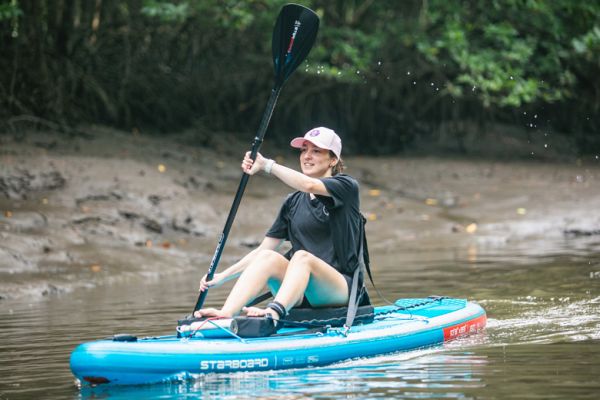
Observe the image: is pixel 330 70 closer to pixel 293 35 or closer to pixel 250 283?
pixel 293 35

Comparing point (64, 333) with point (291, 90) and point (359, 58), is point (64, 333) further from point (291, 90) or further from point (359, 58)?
point (291, 90)

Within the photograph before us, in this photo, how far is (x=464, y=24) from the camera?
16.5 m

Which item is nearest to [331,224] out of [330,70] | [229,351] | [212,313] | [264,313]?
[264,313]

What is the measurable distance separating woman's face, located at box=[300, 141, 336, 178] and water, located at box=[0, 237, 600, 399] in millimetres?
1122

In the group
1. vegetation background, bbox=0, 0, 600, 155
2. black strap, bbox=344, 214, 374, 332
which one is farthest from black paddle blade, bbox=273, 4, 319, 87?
vegetation background, bbox=0, 0, 600, 155

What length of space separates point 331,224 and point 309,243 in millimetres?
210

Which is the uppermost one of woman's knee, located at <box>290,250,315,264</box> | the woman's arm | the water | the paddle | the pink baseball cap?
the paddle

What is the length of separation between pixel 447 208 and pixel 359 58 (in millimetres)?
2680

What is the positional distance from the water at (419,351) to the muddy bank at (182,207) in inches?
25.0

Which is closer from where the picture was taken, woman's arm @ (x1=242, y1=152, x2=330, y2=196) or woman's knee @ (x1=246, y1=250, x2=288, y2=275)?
woman's arm @ (x1=242, y1=152, x2=330, y2=196)

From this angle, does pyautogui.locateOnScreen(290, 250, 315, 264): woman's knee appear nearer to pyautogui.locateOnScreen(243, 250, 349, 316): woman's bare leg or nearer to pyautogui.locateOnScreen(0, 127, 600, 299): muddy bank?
pyautogui.locateOnScreen(243, 250, 349, 316): woman's bare leg

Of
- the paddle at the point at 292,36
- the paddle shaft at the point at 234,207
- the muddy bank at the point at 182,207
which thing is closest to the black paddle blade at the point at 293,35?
the paddle at the point at 292,36

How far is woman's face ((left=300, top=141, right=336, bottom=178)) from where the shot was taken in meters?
6.51

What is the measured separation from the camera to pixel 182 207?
13406 mm
